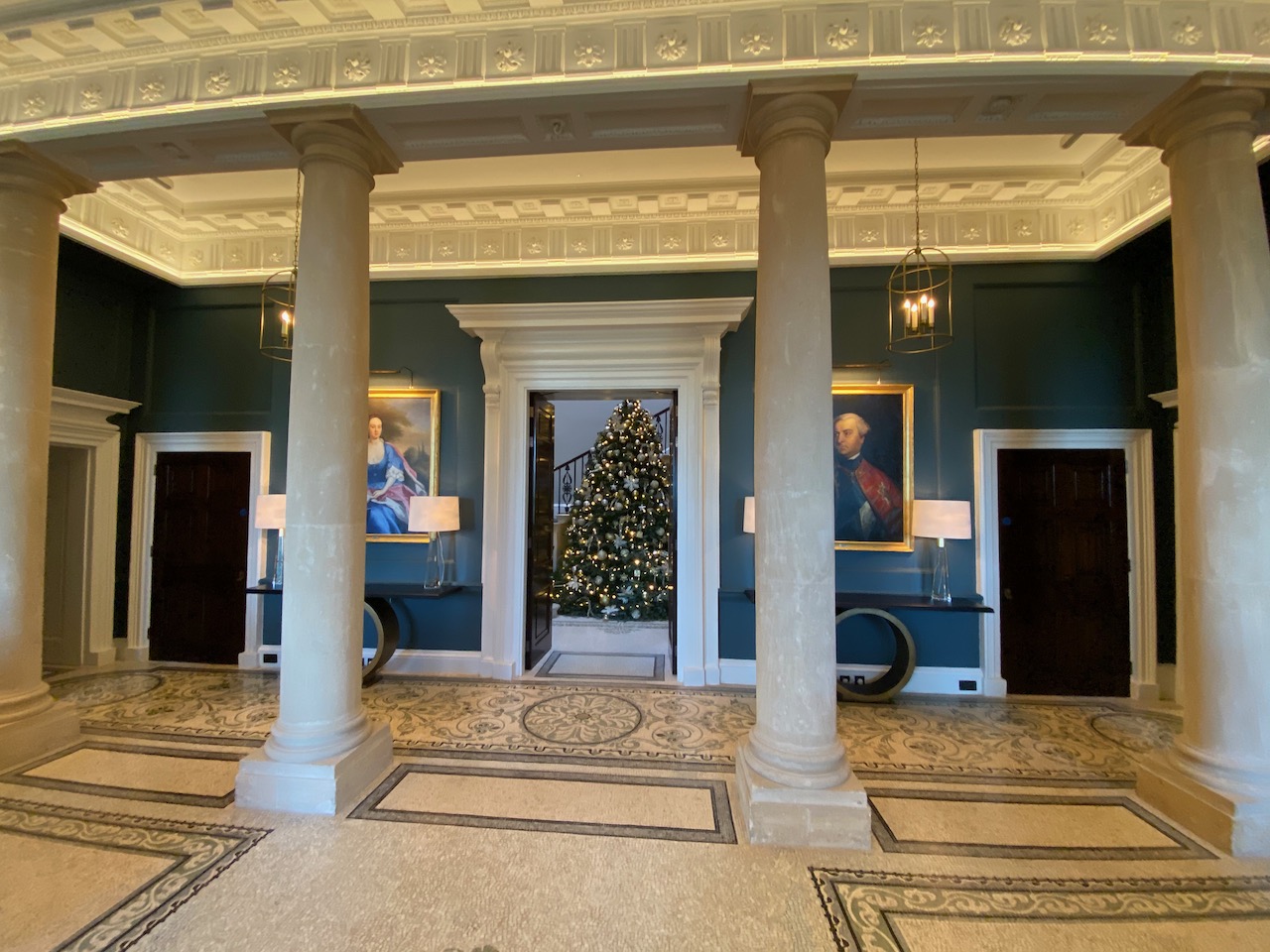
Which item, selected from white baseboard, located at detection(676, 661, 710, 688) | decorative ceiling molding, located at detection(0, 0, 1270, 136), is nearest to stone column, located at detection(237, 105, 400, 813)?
decorative ceiling molding, located at detection(0, 0, 1270, 136)

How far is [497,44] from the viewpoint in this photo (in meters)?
2.83

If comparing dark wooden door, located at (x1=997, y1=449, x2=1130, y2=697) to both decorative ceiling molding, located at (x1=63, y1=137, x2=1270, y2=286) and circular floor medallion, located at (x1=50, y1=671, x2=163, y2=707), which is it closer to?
decorative ceiling molding, located at (x1=63, y1=137, x2=1270, y2=286)

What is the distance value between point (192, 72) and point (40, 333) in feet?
6.25

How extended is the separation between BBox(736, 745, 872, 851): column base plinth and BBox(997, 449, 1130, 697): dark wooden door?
3098mm

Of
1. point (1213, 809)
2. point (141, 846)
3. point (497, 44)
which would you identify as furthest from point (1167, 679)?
point (141, 846)

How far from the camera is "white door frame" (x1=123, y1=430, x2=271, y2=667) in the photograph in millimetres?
5277

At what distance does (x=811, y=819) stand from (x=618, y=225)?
189 inches

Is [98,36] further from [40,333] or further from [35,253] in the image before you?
[40,333]

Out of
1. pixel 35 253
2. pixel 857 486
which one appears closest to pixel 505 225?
pixel 35 253

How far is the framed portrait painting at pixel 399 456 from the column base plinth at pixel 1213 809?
543 centimetres

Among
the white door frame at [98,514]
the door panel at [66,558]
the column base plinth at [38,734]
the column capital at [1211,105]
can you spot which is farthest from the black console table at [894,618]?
the door panel at [66,558]

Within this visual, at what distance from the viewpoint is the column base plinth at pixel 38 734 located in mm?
3164

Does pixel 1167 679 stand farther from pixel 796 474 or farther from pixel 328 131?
pixel 328 131

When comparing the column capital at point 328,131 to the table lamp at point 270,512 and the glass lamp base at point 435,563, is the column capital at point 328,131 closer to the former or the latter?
the table lamp at point 270,512
